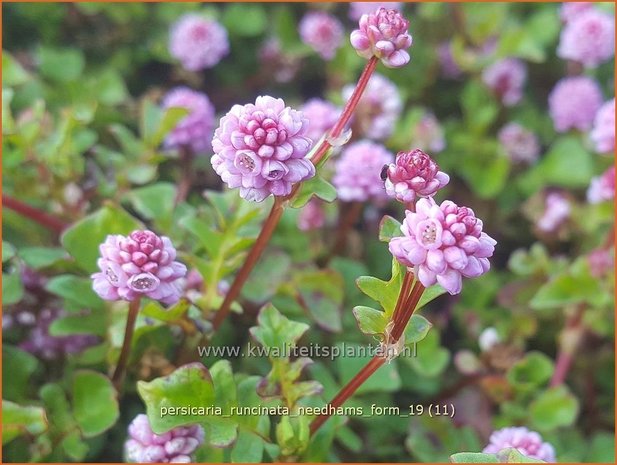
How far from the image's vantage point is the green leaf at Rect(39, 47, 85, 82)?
134 centimetres

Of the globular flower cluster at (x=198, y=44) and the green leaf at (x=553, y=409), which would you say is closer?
the green leaf at (x=553, y=409)

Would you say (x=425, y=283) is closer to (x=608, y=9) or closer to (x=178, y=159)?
(x=178, y=159)

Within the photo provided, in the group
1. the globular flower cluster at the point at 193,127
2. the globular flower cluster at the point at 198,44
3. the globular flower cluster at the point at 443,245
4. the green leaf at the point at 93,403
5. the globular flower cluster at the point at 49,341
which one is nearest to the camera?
the globular flower cluster at the point at 443,245

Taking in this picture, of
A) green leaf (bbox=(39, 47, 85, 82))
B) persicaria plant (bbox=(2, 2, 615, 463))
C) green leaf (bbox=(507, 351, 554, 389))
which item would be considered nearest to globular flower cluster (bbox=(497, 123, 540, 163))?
persicaria plant (bbox=(2, 2, 615, 463))

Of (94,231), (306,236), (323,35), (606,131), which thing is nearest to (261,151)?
(94,231)

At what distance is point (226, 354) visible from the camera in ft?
2.99

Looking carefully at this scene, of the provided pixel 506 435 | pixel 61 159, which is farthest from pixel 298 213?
pixel 506 435

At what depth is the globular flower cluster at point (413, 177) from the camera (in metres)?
0.66

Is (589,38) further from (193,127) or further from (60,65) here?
(60,65)

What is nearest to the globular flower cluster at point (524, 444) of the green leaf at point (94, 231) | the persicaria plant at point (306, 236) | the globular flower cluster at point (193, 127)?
the persicaria plant at point (306, 236)

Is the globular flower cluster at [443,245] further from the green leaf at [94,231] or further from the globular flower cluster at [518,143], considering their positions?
the globular flower cluster at [518,143]

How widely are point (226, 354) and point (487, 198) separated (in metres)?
0.68

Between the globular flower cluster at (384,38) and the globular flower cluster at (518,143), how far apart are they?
0.73m

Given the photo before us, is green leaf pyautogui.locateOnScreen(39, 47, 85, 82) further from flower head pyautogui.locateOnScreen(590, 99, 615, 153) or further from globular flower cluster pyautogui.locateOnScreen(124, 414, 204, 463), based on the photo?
flower head pyautogui.locateOnScreen(590, 99, 615, 153)
